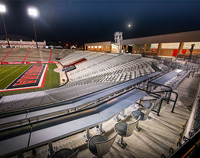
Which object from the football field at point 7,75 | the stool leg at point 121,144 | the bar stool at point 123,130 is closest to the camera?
the bar stool at point 123,130

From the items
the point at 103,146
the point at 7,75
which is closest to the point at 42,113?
the point at 103,146

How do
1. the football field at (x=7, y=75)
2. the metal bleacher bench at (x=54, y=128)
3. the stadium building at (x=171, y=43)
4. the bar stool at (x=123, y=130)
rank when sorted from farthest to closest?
the stadium building at (x=171, y=43) → the football field at (x=7, y=75) → the bar stool at (x=123, y=130) → the metal bleacher bench at (x=54, y=128)

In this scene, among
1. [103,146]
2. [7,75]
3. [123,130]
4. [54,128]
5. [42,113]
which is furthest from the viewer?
[7,75]

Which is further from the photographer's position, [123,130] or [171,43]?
[171,43]

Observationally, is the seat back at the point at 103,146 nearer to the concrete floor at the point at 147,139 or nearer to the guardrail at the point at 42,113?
the concrete floor at the point at 147,139

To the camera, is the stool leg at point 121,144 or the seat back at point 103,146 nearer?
the seat back at point 103,146

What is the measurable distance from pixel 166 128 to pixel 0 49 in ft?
201

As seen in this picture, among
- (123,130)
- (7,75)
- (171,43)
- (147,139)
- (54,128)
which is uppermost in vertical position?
(171,43)

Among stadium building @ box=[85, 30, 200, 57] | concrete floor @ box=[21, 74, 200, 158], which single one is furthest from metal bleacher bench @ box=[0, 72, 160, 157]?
stadium building @ box=[85, 30, 200, 57]

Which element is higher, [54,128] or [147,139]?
[54,128]

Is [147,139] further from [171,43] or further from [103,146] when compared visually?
[171,43]

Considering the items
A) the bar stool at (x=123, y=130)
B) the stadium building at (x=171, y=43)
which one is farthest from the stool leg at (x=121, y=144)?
the stadium building at (x=171, y=43)

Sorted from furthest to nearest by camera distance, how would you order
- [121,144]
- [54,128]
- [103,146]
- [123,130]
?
[121,144] → [123,130] → [54,128] → [103,146]

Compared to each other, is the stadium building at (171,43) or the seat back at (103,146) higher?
the stadium building at (171,43)
